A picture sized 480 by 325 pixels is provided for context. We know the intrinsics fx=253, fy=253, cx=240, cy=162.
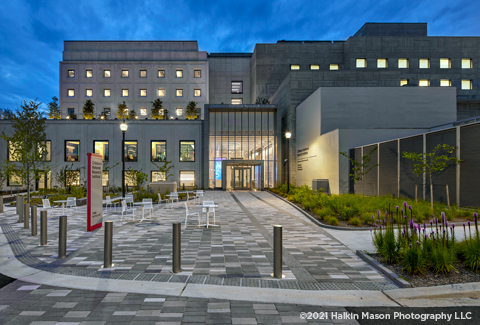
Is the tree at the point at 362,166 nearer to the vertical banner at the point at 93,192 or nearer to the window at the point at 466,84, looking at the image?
the vertical banner at the point at 93,192

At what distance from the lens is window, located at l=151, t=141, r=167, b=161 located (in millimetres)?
36000

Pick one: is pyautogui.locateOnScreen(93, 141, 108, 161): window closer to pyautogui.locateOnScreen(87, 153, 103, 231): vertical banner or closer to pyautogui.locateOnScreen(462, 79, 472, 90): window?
pyautogui.locateOnScreen(87, 153, 103, 231): vertical banner

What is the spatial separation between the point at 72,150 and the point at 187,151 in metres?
16.0

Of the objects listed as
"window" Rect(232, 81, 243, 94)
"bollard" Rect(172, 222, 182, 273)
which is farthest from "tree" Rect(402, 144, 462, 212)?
"window" Rect(232, 81, 243, 94)

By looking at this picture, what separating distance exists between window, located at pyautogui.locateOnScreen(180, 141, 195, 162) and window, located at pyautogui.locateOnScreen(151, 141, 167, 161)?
2.39 metres

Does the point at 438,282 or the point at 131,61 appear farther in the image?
the point at 131,61

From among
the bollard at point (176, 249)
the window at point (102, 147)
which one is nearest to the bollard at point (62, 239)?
the bollard at point (176, 249)

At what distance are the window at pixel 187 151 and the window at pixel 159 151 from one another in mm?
2392

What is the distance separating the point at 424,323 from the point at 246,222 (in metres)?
8.33

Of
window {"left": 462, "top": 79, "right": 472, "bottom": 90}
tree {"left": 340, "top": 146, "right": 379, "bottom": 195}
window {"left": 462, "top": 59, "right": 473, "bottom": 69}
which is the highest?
window {"left": 462, "top": 59, "right": 473, "bottom": 69}

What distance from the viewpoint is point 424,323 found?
12.1ft

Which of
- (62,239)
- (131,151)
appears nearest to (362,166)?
(62,239)

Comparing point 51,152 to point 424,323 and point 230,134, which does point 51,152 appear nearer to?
point 230,134

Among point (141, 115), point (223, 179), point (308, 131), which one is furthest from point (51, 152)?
point (308, 131)
